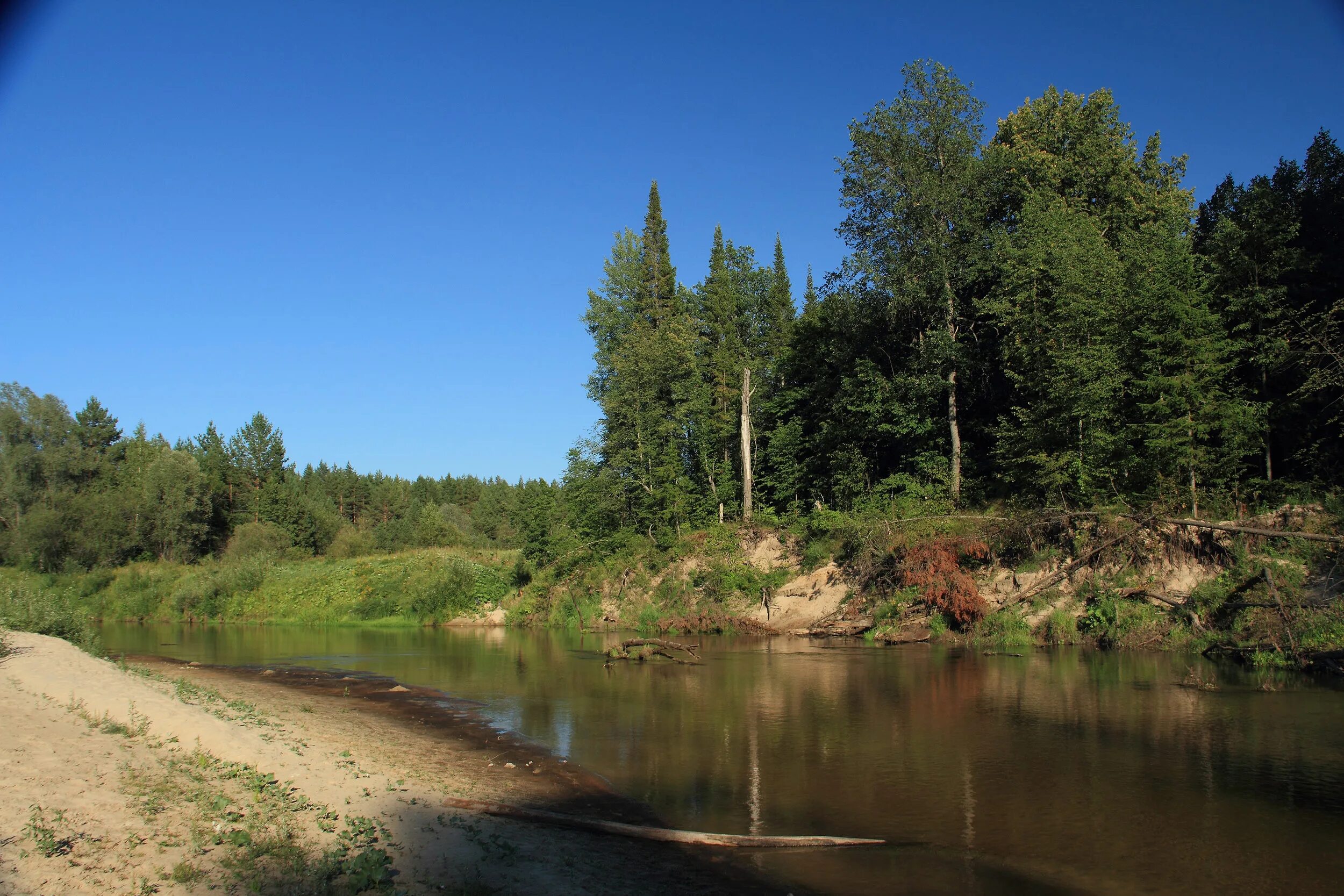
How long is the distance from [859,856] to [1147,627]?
68.5 ft

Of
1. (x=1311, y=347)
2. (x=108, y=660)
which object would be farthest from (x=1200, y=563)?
(x=108, y=660)

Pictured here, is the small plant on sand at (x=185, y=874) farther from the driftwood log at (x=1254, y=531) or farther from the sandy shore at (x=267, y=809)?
the driftwood log at (x=1254, y=531)

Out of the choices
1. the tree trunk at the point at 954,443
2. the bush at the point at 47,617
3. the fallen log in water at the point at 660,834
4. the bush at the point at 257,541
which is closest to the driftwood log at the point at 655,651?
the tree trunk at the point at 954,443

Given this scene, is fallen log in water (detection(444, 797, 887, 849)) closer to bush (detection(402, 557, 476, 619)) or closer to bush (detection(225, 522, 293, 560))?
bush (detection(402, 557, 476, 619))

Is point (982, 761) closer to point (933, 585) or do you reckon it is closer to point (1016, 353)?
point (933, 585)

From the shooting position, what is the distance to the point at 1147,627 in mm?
25656

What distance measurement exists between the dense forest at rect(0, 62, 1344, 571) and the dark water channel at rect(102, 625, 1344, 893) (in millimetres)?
9266

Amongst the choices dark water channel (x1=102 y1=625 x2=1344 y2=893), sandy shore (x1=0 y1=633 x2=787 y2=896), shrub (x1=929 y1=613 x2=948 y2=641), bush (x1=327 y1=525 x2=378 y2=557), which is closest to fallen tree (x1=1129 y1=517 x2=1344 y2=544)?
dark water channel (x1=102 y1=625 x2=1344 y2=893)

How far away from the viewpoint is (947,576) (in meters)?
30.0

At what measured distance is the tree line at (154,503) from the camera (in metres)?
68.1

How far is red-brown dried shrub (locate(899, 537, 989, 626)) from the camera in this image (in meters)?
29.3

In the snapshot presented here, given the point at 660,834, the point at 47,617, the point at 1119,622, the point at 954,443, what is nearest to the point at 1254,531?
the point at 1119,622

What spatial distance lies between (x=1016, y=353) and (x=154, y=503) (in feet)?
245

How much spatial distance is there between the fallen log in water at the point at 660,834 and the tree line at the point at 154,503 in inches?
1548
